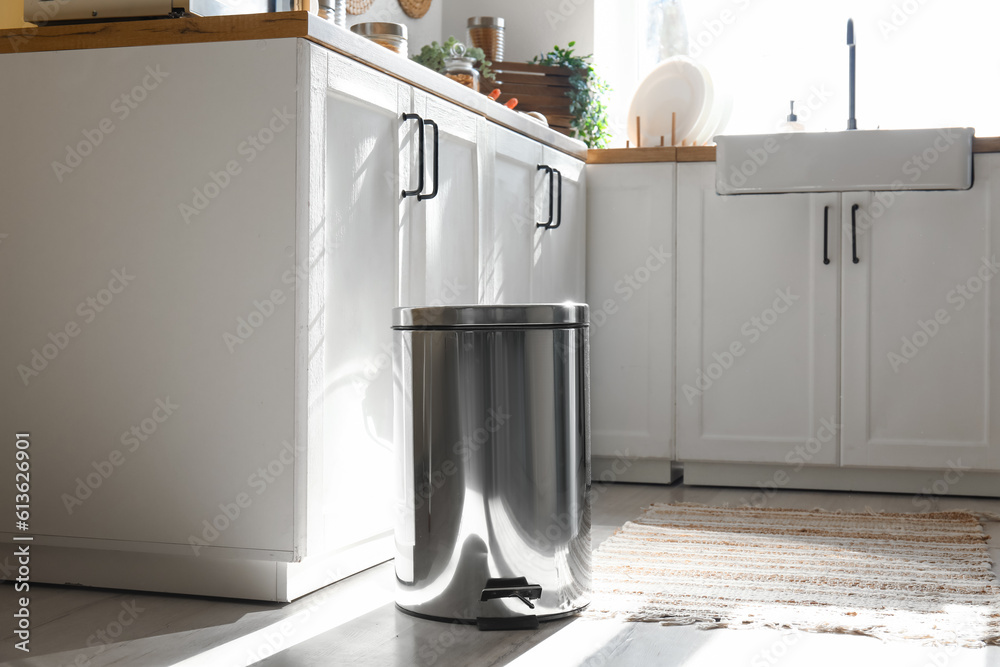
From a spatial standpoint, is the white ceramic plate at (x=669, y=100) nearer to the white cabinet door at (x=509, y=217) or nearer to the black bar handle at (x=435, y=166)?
the white cabinet door at (x=509, y=217)

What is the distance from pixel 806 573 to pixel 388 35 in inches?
50.3

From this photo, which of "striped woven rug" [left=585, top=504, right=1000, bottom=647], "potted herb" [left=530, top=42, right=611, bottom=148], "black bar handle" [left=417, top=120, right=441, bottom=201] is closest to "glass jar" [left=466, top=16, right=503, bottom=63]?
"potted herb" [left=530, top=42, right=611, bottom=148]

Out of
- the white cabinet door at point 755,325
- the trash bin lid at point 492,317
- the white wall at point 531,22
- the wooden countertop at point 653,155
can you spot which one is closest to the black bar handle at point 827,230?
the white cabinet door at point 755,325

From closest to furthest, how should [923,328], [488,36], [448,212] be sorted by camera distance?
[448,212], [923,328], [488,36]

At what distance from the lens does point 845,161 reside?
2.61m

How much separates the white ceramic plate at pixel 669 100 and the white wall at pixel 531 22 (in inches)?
16.5

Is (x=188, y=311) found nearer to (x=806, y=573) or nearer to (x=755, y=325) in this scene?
(x=806, y=573)

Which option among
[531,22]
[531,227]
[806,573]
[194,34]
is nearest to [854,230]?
[531,227]

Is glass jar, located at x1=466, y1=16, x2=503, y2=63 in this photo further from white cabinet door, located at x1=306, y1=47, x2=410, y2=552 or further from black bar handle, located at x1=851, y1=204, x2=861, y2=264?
white cabinet door, located at x1=306, y1=47, x2=410, y2=552

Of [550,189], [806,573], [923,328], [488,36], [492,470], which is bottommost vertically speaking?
[806,573]

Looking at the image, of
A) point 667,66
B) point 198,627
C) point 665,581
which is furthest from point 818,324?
point 198,627

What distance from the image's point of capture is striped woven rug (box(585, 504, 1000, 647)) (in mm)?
1449

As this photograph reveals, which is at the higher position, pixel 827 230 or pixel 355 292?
pixel 827 230

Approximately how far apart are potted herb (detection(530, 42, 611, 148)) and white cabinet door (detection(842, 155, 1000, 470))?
857 millimetres
